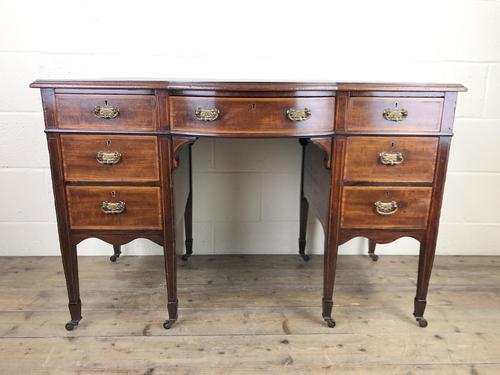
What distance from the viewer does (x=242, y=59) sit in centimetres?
212

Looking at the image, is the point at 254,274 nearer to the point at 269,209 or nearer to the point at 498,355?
the point at 269,209

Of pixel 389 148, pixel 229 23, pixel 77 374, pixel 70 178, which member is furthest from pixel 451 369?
pixel 229 23

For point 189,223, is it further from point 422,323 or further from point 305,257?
point 422,323

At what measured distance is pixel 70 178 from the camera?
153 cm

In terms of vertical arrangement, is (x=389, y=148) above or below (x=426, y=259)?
above

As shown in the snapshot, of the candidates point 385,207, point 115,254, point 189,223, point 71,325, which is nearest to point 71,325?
point 71,325

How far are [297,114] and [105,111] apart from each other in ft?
2.25

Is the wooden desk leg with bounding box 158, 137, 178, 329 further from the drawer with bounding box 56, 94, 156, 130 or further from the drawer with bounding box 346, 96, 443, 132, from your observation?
the drawer with bounding box 346, 96, 443, 132

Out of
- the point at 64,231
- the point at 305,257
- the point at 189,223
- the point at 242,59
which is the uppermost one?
the point at 242,59

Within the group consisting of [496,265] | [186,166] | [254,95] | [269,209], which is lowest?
[496,265]

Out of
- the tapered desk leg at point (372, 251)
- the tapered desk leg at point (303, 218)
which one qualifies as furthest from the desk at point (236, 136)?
the tapered desk leg at point (372, 251)

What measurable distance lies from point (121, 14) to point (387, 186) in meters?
1.53

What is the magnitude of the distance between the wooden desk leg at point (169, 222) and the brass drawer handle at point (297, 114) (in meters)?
0.44

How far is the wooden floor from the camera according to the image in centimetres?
151
